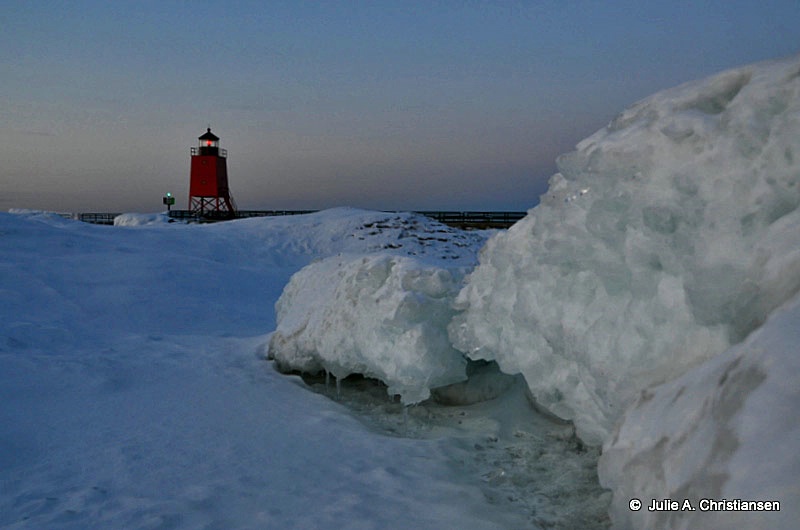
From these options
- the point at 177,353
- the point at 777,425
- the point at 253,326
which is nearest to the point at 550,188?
the point at 777,425

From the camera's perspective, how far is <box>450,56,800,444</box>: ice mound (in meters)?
3.50

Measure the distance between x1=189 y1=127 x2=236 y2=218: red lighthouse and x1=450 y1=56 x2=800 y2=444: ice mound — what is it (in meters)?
42.0

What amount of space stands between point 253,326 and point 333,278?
6334 mm

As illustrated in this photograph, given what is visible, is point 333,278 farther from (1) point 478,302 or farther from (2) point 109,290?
(2) point 109,290

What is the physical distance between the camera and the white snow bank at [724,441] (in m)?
2.32

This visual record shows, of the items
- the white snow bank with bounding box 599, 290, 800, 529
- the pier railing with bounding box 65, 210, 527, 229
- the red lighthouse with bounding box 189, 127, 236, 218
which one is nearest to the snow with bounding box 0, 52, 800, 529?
the white snow bank with bounding box 599, 290, 800, 529

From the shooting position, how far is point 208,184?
45.6m

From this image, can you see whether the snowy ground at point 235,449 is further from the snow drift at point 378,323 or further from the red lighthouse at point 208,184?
the red lighthouse at point 208,184

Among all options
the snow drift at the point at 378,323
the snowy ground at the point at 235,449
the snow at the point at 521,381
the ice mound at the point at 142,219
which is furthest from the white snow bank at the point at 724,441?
the ice mound at the point at 142,219

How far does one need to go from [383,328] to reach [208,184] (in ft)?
136

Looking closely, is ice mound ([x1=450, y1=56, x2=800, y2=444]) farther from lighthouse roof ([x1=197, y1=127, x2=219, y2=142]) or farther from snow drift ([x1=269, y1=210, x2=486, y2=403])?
lighthouse roof ([x1=197, y1=127, x2=219, y2=142])

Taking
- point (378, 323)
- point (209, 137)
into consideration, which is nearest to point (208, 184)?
point (209, 137)

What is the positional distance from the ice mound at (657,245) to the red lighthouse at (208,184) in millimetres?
42035

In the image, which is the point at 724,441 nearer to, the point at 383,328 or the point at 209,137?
the point at 383,328
